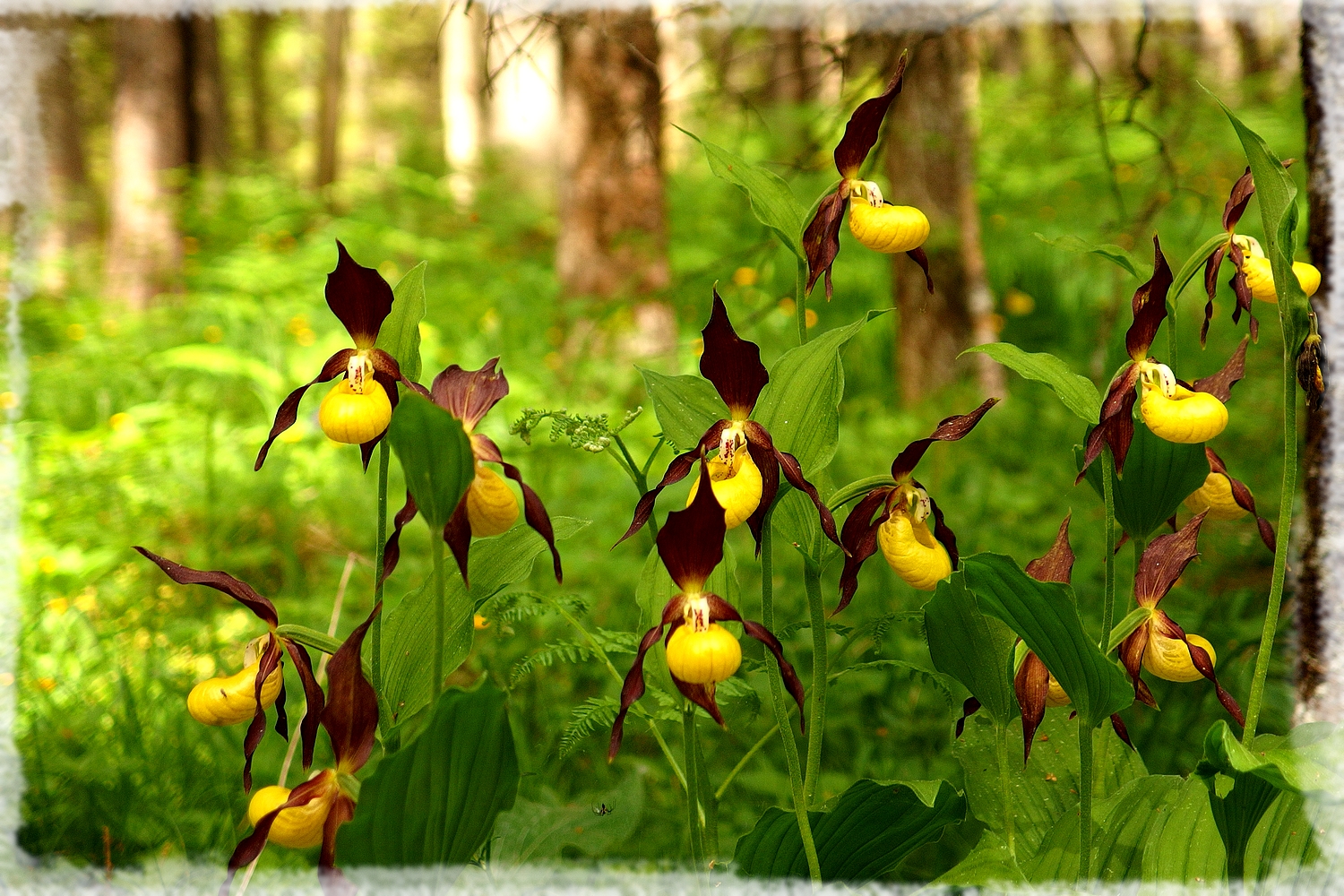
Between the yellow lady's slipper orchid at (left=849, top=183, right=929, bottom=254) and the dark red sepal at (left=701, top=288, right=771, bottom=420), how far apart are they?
7.7 inches

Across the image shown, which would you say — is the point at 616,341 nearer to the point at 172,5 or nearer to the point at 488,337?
the point at 488,337

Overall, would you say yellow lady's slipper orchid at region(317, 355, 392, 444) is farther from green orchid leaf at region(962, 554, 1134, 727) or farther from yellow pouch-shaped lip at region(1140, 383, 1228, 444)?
yellow pouch-shaped lip at region(1140, 383, 1228, 444)

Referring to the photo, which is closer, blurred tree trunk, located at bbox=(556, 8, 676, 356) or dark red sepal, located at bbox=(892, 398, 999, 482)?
dark red sepal, located at bbox=(892, 398, 999, 482)

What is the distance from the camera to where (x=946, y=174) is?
3.43m

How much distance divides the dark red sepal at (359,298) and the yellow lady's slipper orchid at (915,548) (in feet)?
1.99

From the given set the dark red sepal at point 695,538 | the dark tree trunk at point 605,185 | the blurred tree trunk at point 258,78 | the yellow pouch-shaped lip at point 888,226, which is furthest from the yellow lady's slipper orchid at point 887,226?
the blurred tree trunk at point 258,78

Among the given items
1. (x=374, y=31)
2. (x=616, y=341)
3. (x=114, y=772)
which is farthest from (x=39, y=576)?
(x=374, y=31)

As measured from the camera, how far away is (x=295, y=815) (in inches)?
36.6

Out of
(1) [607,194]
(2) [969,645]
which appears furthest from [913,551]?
(1) [607,194]

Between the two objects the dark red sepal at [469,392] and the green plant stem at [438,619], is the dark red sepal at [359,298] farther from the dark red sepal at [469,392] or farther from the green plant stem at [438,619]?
the green plant stem at [438,619]

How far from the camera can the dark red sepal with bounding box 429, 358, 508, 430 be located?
3.16 feet

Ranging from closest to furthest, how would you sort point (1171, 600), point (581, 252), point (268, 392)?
1. point (1171, 600)
2. point (268, 392)
3. point (581, 252)

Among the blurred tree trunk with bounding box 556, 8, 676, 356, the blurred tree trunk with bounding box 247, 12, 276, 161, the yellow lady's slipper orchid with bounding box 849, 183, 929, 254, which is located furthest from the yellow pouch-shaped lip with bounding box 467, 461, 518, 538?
the blurred tree trunk with bounding box 247, 12, 276, 161

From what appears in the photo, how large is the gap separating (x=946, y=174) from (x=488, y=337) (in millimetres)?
1984
